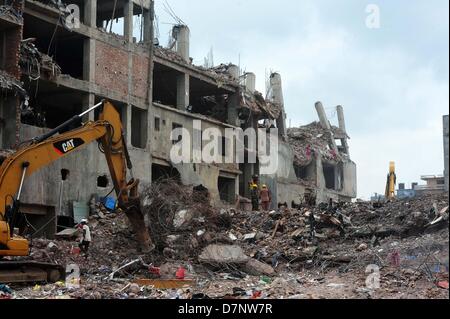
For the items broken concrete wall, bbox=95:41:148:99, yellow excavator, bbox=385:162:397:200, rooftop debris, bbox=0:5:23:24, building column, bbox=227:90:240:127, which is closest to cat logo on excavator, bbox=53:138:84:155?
rooftop debris, bbox=0:5:23:24

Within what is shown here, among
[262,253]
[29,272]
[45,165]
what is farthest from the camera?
[262,253]

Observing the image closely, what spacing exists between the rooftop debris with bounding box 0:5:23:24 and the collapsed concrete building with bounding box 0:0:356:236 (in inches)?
1.5

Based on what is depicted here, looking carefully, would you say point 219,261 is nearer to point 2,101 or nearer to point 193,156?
point 2,101

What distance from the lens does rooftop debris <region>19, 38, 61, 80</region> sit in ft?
65.8

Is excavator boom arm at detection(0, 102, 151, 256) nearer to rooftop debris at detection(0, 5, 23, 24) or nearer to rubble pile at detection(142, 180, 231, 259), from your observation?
rubble pile at detection(142, 180, 231, 259)

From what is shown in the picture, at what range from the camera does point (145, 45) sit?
1008 inches

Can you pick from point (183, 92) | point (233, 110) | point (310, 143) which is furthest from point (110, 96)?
point (310, 143)

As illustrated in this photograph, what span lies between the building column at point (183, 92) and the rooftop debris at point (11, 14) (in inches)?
356

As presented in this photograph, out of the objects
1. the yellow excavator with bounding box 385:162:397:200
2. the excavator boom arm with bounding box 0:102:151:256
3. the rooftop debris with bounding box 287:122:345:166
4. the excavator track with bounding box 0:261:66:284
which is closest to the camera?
the excavator boom arm with bounding box 0:102:151:256

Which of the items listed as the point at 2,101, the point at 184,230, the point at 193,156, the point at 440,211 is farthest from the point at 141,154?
the point at 440,211

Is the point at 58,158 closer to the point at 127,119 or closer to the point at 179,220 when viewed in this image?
the point at 179,220

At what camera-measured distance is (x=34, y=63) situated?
797 inches

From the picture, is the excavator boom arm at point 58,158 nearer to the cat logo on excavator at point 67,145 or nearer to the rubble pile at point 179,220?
the cat logo on excavator at point 67,145

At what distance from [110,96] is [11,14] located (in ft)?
17.6
